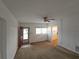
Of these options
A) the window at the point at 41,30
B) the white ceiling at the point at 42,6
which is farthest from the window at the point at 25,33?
the white ceiling at the point at 42,6

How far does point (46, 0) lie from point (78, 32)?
331 cm

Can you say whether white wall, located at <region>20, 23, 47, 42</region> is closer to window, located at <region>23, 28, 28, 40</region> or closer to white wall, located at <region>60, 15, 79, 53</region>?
window, located at <region>23, 28, 28, 40</region>

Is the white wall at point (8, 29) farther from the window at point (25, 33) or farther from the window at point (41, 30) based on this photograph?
the window at point (41, 30)

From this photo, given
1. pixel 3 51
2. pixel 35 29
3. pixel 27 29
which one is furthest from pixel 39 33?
pixel 3 51

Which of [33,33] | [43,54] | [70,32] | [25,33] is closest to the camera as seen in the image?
[43,54]

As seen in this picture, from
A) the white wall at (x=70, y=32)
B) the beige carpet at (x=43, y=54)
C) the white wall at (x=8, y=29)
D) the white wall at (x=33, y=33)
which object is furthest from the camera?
the white wall at (x=33, y=33)

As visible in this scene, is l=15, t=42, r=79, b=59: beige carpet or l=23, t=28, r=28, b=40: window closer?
l=15, t=42, r=79, b=59: beige carpet

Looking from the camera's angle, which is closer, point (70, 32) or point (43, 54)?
point (43, 54)

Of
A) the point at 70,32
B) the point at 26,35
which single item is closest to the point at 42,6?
the point at 70,32

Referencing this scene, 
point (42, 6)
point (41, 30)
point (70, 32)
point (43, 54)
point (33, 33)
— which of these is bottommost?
point (43, 54)

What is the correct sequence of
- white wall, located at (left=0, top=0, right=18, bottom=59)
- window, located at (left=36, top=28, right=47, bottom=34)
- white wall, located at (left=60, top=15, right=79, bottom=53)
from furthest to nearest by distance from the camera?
window, located at (left=36, top=28, right=47, bottom=34), white wall, located at (left=60, top=15, right=79, bottom=53), white wall, located at (left=0, top=0, right=18, bottom=59)

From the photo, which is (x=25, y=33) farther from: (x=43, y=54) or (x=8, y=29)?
(x=8, y=29)

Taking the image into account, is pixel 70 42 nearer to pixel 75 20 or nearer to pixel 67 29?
pixel 67 29

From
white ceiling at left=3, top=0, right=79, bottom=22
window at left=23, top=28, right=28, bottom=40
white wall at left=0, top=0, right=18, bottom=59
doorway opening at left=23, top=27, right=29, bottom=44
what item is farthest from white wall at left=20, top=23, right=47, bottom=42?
white ceiling at left=3, top=0, right=79, bottom=22
